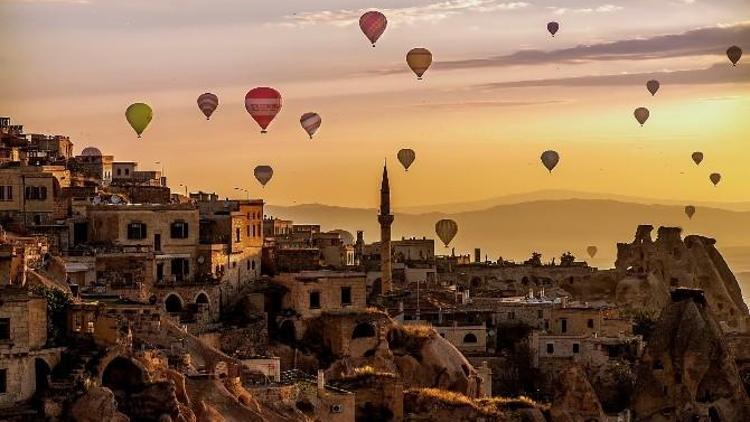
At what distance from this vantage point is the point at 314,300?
78188 mm

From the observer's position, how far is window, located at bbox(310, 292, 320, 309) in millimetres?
78062

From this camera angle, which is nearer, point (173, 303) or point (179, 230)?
point (173, 303)

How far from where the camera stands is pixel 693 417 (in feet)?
279

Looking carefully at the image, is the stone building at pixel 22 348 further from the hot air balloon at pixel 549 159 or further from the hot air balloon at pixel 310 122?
the hot air balloon at pixel 549 159

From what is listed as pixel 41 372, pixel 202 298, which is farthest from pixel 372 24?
pixel 41 372

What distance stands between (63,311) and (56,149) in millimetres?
42993

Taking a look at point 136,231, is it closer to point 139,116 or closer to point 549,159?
point 139,116

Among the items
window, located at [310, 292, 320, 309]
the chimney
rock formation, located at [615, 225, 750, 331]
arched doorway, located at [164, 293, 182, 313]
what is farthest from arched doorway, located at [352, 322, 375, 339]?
rock formation, located at [615, 225, 750, 331]

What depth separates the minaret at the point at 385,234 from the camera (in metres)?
97.6

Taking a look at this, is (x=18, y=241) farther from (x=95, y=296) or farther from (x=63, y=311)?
(x=63, y=311)

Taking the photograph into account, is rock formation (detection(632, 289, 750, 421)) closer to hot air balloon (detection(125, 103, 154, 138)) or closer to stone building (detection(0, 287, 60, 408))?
hot air balloon (detection(125, 103, 154, 138))

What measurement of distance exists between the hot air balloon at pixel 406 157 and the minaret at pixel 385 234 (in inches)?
494

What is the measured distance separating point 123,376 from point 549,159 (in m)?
70.2

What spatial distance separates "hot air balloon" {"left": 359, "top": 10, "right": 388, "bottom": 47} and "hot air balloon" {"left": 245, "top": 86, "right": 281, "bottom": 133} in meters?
8.02
